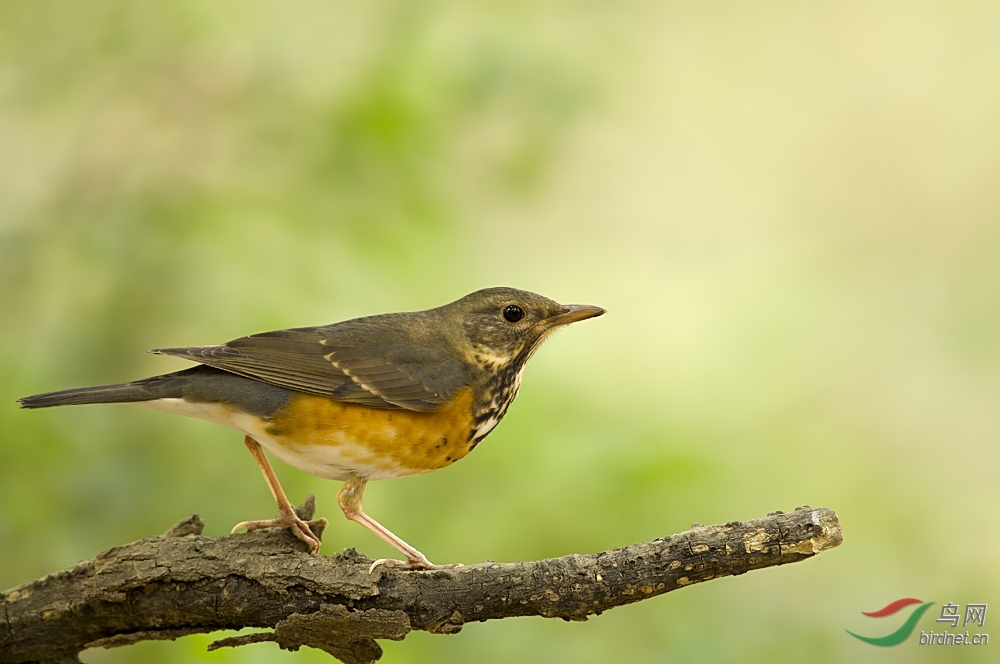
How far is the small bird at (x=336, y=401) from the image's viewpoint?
14.2 ft

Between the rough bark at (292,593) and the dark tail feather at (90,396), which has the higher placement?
the dark tail feather at (90,396)

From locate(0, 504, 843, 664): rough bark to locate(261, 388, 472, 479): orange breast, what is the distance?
0.40 meters

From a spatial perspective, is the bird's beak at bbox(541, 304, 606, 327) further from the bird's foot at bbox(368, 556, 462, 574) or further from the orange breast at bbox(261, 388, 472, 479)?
the bird's foot at bbox(368, 556, 462, 574)

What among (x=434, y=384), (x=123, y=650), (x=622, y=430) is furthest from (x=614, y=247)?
(x=123, y=650)

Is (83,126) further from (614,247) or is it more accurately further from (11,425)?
(614,247)

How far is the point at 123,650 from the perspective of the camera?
4898 millimetres

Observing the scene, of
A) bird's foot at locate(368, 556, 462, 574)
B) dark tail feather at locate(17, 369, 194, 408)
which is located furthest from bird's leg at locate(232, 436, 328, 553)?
dark tail feather at locate(17, 369, 194, 408)

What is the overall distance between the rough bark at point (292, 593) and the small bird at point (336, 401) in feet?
0.99

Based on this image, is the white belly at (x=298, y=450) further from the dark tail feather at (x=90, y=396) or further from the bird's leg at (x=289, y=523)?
the bird's leg at (x=289, y=523)

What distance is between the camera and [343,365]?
4.62m

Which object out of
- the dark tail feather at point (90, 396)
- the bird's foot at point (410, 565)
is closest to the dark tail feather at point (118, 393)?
the dark tail feather at point (90, 396)

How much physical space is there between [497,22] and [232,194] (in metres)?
1.98

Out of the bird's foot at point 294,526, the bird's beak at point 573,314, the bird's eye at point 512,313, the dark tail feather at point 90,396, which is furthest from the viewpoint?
the bird's eye at point 512,313

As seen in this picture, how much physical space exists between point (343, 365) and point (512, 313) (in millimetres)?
943
